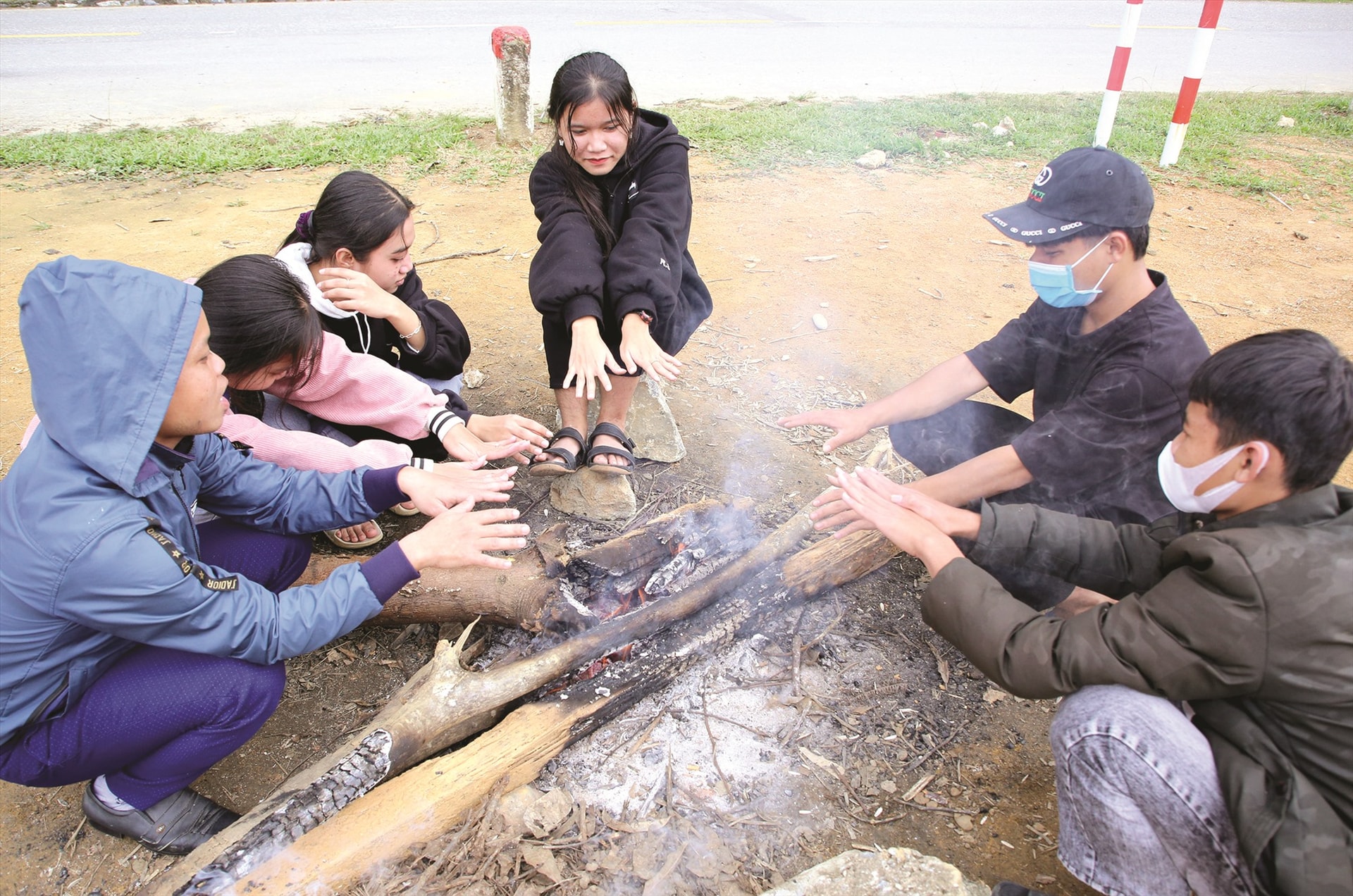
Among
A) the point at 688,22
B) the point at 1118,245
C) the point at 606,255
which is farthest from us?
the point at 688,22

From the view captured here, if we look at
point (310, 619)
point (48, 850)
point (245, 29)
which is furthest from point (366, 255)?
point (245, 29)

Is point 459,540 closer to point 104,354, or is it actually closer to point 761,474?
point 104,354

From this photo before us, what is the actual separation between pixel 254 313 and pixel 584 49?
8.85 m

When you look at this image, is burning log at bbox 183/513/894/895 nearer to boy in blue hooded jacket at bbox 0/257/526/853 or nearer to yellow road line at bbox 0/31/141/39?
boy in blue hooded jacket at bbox 0/257/526/853

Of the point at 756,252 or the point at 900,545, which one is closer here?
the point at 900,545

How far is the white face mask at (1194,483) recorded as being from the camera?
68.0 inches

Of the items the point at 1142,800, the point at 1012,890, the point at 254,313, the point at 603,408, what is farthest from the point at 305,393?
the point at 1142,800

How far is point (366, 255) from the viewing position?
3107 mm

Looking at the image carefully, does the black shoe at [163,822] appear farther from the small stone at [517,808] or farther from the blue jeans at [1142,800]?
the blue jeans at [1142,800]

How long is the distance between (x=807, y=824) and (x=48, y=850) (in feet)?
6.21

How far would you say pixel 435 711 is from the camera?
6.61ft

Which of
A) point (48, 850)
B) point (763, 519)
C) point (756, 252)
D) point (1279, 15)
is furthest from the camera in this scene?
point (1279, 15)

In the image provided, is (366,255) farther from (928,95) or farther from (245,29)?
(245,29)

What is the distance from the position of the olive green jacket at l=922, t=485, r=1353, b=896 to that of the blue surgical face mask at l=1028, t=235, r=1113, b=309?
848 mm
